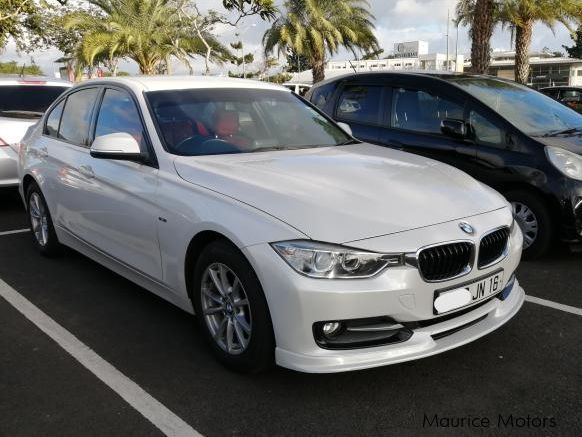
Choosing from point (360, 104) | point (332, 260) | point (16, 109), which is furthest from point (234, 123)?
point (16, 109)

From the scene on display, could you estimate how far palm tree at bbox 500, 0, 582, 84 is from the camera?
1956 cm

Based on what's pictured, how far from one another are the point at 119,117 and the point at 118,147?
2.08ft

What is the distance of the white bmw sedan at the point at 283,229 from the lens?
108 inches

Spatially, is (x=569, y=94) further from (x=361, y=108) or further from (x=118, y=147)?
(x=118, y=147)

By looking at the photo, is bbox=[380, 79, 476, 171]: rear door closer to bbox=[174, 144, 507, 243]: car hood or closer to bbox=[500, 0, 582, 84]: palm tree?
bbox=[174, 144, 507, 243]: car hood

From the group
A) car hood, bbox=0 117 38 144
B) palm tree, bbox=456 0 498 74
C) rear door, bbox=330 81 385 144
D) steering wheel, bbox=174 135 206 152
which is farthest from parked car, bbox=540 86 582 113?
steering wheel, bbox=174 135 206 152

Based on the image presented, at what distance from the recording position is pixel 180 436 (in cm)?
266

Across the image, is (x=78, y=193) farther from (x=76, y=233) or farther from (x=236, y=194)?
(x=236, y=194)

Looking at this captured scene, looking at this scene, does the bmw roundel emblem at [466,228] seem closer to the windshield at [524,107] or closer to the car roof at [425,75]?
the windshield at [524,107]

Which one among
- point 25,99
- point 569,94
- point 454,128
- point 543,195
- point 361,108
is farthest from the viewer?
point 569,94

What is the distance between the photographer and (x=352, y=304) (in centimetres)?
270

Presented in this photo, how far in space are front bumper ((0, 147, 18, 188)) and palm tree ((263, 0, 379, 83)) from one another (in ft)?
65.4

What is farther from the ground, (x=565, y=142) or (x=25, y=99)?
(x=25, y=99)

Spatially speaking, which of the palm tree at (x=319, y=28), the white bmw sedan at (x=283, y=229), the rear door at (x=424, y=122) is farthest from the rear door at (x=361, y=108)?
the palm tree at (x=319, y=28)
